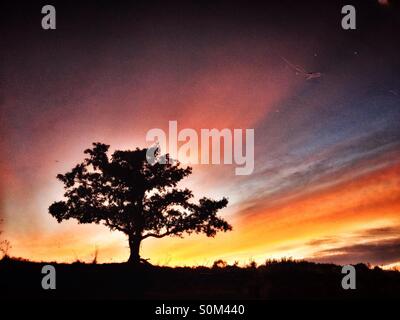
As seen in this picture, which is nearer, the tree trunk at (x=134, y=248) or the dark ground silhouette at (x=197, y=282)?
the dark ground silhouette at (x=197, y=282)

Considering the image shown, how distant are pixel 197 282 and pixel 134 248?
18.5 feet

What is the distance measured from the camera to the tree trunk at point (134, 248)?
66.8 ft

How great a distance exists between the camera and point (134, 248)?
20.8 metres

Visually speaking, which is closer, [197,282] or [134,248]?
[197,282]

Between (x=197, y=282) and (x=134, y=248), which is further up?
(x=134, y=248)

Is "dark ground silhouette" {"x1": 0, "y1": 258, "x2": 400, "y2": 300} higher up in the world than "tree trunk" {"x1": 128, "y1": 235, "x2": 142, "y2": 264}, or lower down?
lower down

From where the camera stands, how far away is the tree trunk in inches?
802

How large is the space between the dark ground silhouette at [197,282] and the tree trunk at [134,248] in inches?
57.8

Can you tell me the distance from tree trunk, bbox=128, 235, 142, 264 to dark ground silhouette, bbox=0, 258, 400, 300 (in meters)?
1.47

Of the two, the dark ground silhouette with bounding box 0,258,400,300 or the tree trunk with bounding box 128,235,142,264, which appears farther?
the tree trunk with bounding box 128,235,142,264
